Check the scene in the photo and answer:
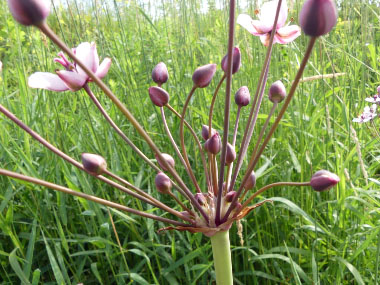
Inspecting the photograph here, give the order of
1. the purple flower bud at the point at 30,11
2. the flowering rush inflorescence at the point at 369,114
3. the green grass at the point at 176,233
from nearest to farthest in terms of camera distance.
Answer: the purple flower bud at the point at 30,11 → the green grass at the point at 176,233 → the flowering rush inflorescence at the point at 369,114

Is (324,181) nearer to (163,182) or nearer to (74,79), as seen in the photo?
(163,182)

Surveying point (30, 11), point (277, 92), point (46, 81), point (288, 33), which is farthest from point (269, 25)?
point (30, 11)

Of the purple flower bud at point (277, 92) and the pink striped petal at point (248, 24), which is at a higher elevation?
the pink striped petal at point (248, 24)

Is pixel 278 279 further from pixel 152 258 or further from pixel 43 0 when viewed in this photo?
pixel 43 0

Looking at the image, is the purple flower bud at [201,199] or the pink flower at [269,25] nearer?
the purple flower bud at [201,199]

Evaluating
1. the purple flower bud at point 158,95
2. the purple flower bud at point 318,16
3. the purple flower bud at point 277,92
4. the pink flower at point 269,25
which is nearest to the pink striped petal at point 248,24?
the pink flower at point 269,25

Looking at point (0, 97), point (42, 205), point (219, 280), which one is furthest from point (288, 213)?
point (0, 97)

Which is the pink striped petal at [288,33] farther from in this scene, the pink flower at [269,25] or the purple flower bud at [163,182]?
the purple flower bud at [163,182]
